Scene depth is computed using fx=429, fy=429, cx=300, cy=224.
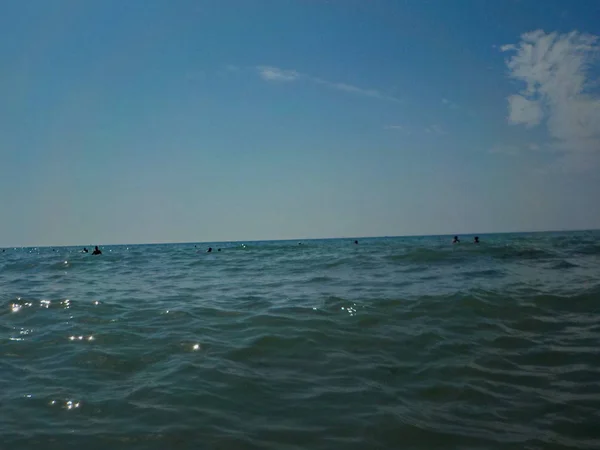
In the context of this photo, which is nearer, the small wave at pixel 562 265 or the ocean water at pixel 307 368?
the ocean water at pixel 307 368

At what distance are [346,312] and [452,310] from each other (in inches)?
92.3

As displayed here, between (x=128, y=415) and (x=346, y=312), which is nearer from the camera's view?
(x=128, y=415)

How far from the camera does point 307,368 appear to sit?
6.34 meters

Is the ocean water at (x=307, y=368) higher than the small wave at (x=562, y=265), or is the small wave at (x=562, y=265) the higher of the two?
the small wave at (x=562, y=265)

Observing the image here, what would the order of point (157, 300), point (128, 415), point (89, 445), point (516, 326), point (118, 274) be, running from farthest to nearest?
point (118, 274) < point (157, 300) < point (516, 326) < point (128, 415) < point (89, 445)

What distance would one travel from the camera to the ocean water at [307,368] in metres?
4.45

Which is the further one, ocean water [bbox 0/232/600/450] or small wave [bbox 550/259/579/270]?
small wave [bbox 550/259/579/270]

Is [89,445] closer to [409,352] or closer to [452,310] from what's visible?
[409,352]

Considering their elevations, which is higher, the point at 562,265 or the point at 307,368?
the point at 562,265

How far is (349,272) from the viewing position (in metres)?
16.5

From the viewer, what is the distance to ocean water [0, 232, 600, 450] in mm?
4449

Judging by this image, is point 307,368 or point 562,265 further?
point 562,265

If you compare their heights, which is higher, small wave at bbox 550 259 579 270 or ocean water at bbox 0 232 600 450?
small wave at bbox 550 259 579 270

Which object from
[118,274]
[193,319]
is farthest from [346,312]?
[118,274]
